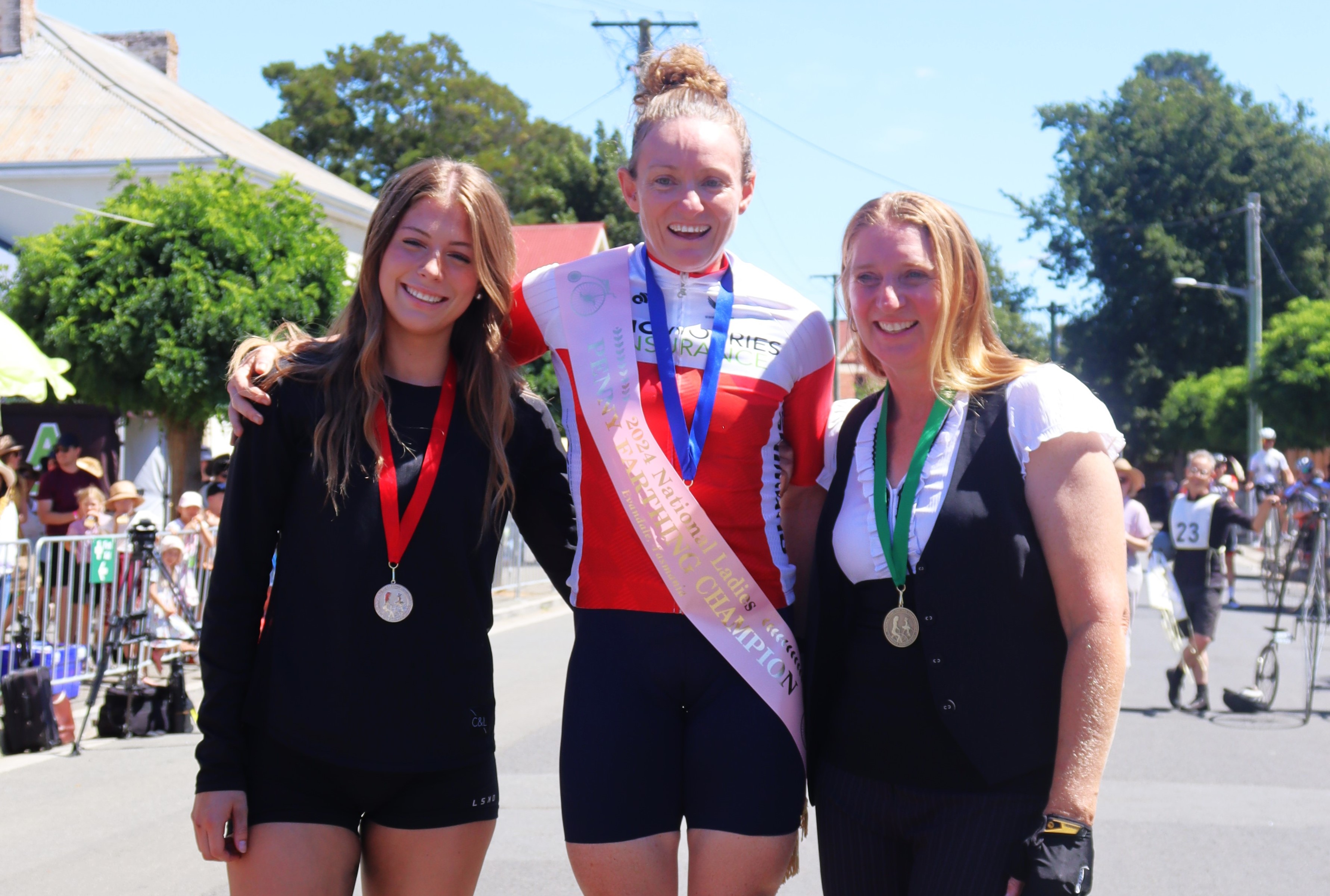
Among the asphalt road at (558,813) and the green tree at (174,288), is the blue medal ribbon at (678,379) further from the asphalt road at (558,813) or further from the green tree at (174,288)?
the green tree at (174,288)

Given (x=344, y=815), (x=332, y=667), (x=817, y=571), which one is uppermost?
(x=817, y=571)

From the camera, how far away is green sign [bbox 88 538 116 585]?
8578 millimetres

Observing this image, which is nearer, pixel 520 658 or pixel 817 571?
pixel 817 571

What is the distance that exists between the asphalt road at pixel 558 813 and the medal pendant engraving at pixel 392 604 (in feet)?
4.81

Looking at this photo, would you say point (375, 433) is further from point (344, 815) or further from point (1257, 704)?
point (1257, 704)

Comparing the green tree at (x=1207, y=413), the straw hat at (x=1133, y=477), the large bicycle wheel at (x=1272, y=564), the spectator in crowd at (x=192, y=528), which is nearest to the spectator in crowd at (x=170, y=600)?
the spectator in crowd at (x=192, y=528)

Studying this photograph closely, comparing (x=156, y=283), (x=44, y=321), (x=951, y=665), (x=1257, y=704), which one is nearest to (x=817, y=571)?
(x=951, y=665)

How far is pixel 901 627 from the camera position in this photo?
2346 millimetres

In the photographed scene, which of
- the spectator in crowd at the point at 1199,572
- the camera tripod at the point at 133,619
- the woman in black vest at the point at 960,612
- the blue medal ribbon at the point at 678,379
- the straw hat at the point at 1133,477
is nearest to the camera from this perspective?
the woman in black vest at the point at 960,612

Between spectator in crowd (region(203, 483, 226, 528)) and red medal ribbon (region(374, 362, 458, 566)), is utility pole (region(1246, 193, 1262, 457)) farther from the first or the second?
red medal ribbon (region(374, 362, 458, 566))

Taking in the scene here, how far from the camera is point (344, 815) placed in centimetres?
236

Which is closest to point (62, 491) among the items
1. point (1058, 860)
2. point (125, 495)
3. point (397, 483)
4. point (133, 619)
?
point (125, 495)

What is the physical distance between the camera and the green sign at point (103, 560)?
8578 mm

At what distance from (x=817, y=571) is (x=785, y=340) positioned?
52 centimetres
